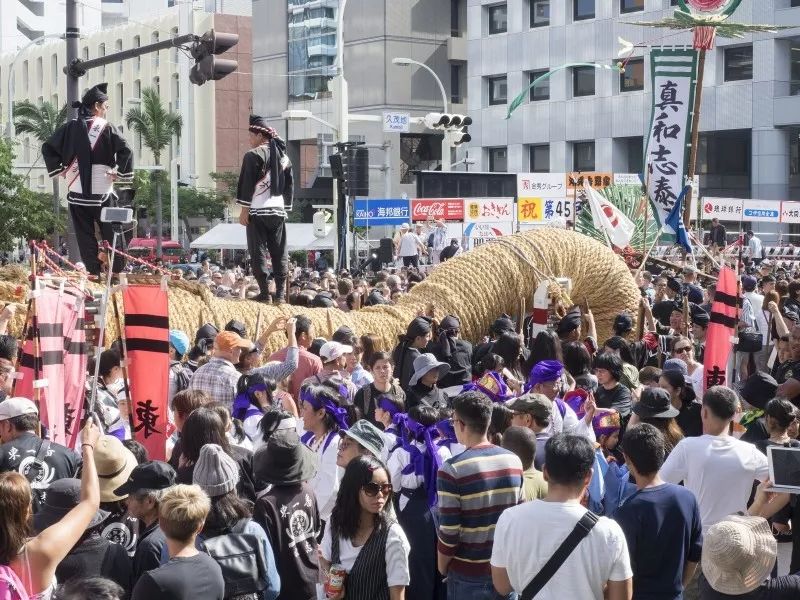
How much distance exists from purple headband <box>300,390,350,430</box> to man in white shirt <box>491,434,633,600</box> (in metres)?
2.01

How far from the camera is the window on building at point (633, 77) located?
167ft

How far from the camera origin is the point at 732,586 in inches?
174

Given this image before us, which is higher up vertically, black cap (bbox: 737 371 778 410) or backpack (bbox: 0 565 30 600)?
black cap (bbox: 737 371 778 410)

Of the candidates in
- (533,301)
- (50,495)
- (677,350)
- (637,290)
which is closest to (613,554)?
(50,495)

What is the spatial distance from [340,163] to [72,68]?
33.2 feet

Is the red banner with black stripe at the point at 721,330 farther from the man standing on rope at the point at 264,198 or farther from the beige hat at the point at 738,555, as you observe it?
the beige hat at the point at 738,555

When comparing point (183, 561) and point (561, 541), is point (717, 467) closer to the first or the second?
point (561, 541)

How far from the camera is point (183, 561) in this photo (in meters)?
4.56

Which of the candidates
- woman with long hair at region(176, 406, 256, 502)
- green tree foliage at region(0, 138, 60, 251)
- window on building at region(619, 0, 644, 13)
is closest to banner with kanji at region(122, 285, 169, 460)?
woman with long hair at region(176, 406, 256, 502)

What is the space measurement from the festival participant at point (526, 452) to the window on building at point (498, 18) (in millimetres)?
51445

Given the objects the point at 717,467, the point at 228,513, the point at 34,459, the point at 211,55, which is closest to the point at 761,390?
the point at 717,467

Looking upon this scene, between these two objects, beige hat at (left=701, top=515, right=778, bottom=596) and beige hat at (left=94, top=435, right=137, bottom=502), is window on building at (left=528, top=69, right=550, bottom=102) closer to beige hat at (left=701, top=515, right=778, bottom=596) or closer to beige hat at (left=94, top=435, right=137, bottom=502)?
beige hat at (left=94, top=435, right=137, bottom=502)

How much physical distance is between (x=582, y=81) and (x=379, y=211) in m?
27.9

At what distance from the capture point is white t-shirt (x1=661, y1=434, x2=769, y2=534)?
6270 millimetres
